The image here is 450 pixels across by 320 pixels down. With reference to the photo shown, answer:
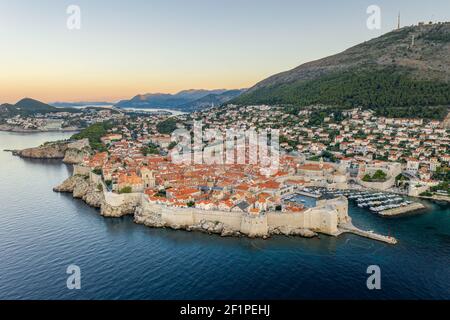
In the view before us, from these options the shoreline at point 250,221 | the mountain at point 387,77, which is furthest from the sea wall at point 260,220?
the mountain at point 387,77

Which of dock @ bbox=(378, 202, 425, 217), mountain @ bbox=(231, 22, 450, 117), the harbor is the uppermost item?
mountain @ bbox=(231, 22, 450, 117)

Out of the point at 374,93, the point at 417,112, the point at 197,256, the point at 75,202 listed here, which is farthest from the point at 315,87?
the point at 197,256

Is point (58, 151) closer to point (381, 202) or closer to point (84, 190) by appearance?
point (84, 190)

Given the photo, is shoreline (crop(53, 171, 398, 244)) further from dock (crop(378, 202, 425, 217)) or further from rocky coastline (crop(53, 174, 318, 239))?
dock (crop(378, 202, 425, 217))

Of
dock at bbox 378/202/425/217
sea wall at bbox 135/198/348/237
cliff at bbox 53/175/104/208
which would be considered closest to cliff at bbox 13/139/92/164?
cliff at bbox 53/175/104/208

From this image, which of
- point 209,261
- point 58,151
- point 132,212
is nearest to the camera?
point 209,261

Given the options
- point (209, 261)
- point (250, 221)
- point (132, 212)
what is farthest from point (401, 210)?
point (132, 212)
